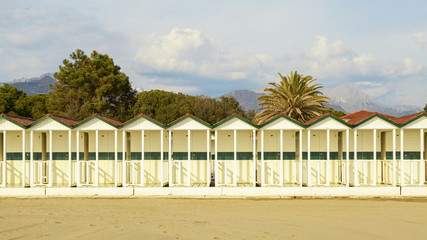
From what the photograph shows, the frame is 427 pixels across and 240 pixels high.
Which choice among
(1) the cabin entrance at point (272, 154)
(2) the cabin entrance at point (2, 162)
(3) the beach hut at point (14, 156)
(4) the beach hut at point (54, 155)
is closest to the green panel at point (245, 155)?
(1) the cabin entrance at point (272, 154)

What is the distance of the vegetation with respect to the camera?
53594 mm

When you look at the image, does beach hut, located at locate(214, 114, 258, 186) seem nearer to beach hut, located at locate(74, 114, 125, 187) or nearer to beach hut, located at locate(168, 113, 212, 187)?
beach hut, located at locate(168, 113, 212, 187)

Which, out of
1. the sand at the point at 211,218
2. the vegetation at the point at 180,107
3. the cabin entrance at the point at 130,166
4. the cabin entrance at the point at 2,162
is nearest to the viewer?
the sand at the point at 211,218

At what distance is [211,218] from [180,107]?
42.2 metres

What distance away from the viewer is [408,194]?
1836 cm

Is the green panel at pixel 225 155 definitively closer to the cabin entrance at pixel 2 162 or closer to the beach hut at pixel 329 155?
the beach hut at pixel 329 155

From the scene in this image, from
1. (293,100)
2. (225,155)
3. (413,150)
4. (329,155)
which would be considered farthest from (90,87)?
(413,150)

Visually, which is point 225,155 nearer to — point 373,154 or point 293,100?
point 373,154

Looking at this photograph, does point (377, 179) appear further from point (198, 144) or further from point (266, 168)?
point (198, 144)

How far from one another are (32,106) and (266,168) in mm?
35484

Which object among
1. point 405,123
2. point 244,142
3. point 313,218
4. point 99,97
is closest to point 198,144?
point 244,142

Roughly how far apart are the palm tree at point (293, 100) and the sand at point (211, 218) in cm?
1551

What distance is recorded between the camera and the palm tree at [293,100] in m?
32.4

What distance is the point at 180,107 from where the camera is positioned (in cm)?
5453
